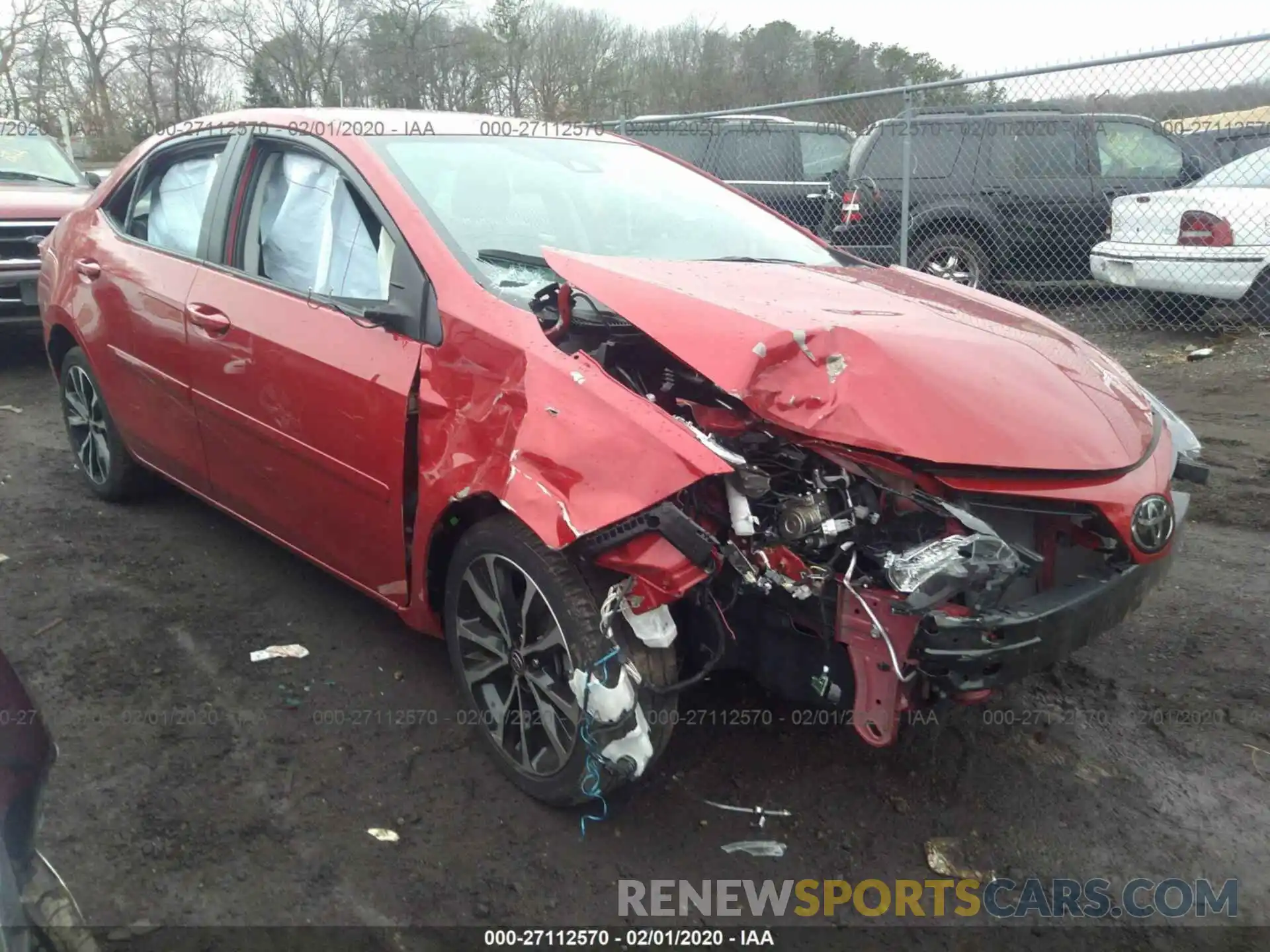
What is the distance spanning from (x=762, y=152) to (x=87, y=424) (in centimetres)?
726

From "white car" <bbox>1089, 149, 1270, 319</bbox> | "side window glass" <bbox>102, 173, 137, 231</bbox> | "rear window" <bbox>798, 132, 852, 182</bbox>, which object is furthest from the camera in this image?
"rear window" <bbox>798, 132, 852, 182</bbox>

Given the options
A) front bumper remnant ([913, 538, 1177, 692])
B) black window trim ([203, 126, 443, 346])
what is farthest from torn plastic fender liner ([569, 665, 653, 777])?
black window trim ([203, 126, 443, 346])

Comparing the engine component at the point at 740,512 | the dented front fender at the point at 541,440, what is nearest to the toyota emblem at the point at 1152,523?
the engine component at the point at 740,512

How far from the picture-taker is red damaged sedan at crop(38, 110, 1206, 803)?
2.30m

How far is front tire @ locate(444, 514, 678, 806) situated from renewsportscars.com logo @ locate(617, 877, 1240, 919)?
0.99ft

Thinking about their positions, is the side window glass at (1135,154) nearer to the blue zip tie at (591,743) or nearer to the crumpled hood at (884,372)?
the crumpled hood at (884,372)

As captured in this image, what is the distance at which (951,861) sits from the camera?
2.55 metres

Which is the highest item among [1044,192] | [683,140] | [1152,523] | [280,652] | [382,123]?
[683,140]

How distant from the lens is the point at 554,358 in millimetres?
2475

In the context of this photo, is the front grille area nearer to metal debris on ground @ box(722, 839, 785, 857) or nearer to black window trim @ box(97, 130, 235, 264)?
black window trim @ box(97, 130, 235, 264)

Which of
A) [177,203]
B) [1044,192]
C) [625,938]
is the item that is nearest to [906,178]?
[1044,192]

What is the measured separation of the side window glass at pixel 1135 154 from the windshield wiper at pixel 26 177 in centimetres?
922

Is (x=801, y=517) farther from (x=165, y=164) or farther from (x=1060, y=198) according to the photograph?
(x=1060, y=198)

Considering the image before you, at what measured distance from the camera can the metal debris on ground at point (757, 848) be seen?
8.46 feet
